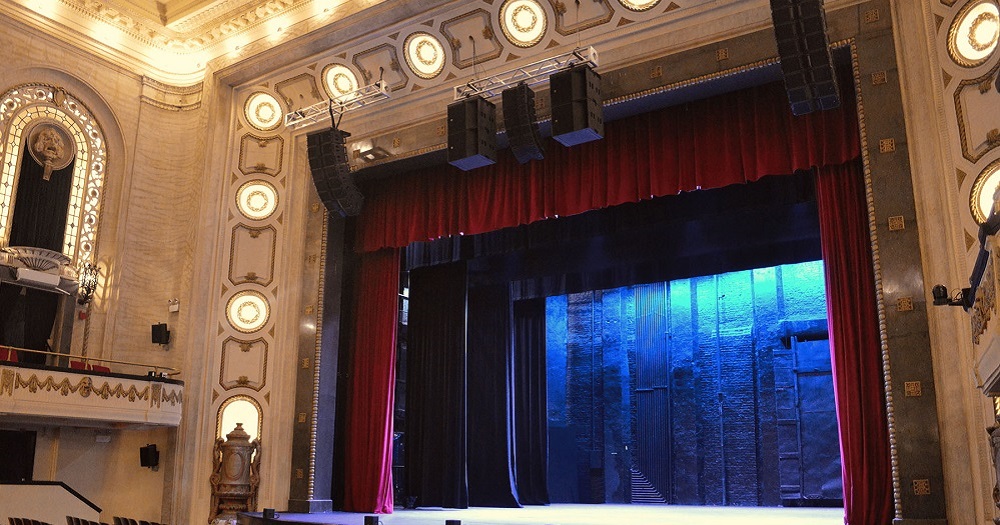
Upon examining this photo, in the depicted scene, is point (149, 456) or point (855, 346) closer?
point (855, 346)

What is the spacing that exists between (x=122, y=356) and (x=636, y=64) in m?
7.47

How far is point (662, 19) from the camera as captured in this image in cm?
889

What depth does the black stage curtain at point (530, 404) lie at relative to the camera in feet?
44.7

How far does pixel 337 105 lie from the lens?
10.2m

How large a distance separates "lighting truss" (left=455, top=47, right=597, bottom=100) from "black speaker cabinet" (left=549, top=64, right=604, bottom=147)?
320 millimetres

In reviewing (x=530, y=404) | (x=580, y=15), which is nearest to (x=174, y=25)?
(x=580, y=15)

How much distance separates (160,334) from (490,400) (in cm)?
502

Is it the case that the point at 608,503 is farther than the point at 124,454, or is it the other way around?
the point at 608,503

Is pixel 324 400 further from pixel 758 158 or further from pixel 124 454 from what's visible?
pixel 758 158

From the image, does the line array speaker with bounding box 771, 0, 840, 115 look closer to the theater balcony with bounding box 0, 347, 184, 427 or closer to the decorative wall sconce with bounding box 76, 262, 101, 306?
the theater balcony with bounding box 0, 347, 184, 427

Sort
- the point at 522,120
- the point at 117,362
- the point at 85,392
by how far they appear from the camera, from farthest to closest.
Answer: the point at 117,362 → the point at 85,392 → the point at 522,120

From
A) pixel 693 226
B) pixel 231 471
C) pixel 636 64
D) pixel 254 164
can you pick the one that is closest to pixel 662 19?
pixel 636 64

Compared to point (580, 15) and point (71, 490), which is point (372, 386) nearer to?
point (71, 490)

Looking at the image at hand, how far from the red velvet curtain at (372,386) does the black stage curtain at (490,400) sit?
2.24 metres
